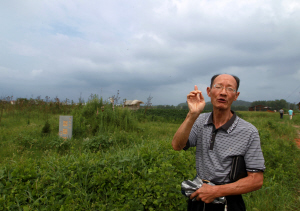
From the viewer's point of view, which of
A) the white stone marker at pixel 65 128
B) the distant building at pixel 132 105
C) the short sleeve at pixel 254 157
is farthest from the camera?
the distant building at pixel 132 105

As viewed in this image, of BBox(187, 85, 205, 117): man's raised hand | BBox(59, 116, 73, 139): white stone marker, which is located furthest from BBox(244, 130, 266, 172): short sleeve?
BBox(59, 116, 73, 139): white stone marker

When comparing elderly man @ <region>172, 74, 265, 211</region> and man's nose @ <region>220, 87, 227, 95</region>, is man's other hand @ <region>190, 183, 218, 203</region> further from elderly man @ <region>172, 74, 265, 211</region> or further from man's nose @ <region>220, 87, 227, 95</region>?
man's nose @ <region>220, 87, 227, 95</region>

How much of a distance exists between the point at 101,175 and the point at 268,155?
501cm

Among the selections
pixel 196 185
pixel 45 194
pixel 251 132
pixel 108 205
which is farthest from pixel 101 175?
pixel 251 132

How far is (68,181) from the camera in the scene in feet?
8.54

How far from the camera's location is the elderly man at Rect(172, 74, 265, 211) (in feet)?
4.41

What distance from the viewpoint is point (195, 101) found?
1548 millimetres

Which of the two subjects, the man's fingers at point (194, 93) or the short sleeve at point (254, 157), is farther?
the man's fingers at point (194, 93)

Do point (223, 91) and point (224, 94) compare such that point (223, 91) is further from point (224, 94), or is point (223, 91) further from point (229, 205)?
point (229, 205)

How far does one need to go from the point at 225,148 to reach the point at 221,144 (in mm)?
43

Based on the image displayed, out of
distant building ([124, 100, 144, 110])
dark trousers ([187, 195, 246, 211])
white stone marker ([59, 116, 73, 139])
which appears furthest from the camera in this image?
distant building ([124, 100, 144, 110])

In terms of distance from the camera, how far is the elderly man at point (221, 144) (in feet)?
4.41

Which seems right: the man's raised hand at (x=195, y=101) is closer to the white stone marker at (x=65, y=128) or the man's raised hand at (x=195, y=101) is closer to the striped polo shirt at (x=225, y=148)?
the striped polo shirt at (x=225, y=148)

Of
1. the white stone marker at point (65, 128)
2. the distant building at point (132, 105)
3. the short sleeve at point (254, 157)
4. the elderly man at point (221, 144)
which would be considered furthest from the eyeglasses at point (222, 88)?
the distant building at point (132, 105)
